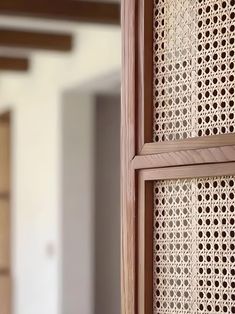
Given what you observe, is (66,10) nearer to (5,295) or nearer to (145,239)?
(145,239)

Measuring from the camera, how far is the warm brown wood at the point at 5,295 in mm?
6562

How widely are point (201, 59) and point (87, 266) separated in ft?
15.1

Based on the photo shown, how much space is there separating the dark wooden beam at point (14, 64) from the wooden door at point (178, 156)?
467cm

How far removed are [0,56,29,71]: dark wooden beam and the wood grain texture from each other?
15.3ft

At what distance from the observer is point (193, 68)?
38.7 inches

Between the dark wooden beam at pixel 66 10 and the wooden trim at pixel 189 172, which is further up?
the dark wooden beam at pixel 66 10

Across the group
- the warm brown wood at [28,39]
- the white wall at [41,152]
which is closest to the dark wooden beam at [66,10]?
the white wall at [41,152]

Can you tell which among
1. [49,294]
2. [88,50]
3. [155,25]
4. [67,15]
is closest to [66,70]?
[88,50]

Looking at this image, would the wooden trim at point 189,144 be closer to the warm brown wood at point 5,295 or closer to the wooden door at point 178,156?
the wooden door at point 178,156

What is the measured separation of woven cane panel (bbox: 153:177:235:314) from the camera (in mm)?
911

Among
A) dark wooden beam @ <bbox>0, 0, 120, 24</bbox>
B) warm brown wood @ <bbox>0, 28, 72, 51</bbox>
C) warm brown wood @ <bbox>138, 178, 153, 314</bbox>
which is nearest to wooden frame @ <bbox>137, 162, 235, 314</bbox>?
warm brown wood @ <bbox>138, 178, 153, 314</bbox>

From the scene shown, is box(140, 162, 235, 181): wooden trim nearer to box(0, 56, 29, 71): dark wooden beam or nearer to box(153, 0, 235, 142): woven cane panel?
box(153, 0, 235, 142): woven cane panel

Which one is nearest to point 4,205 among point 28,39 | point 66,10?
point 28,39

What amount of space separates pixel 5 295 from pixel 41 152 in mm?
1523
